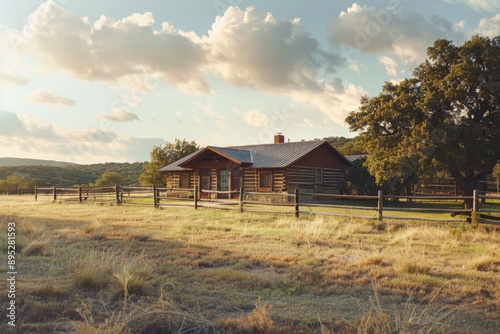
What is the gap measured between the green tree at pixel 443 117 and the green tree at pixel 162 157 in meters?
28.9

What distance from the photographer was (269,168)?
3055cm

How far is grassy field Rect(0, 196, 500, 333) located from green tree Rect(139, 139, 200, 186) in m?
36.2

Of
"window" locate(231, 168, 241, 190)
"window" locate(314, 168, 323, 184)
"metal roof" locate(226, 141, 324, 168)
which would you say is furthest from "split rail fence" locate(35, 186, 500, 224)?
"metal roof" locate(226, 141, 324, 168)

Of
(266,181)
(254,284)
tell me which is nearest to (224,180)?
(266,181)

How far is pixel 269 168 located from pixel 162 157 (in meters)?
22.3

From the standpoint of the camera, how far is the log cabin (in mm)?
30672

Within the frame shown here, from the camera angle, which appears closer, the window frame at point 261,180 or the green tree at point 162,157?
the window frame at point 261,180

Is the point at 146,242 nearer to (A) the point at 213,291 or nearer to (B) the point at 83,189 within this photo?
(A) the point at 213,291

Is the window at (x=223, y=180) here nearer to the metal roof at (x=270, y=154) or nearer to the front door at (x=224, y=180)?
the front door at (x=224, y=180)

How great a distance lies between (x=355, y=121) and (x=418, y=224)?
35.6 feet

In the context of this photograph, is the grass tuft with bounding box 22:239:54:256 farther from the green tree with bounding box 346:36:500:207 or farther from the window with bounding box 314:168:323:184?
the window with bounding box 314:168:323:184

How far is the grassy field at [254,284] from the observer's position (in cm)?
516

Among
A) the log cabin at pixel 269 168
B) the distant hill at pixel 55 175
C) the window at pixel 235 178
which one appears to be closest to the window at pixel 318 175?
the log cabin at pixel 269 168

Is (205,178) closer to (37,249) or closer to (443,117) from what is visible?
(443,117)
